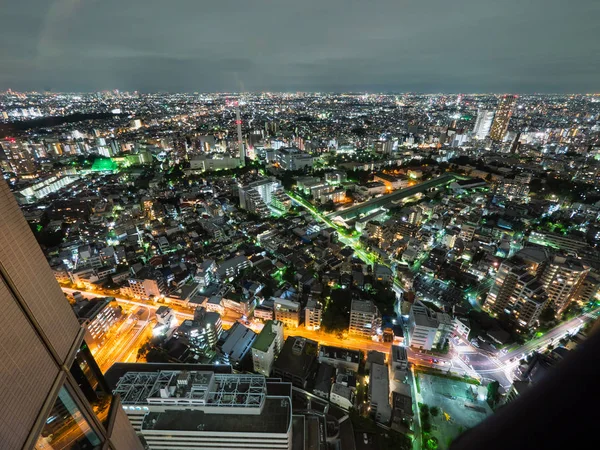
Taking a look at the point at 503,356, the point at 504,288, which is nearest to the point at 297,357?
the point at 503,356

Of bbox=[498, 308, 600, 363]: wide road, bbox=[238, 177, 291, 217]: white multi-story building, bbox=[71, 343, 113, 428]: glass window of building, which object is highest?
bbox=[71, 343, 113, 428]: glass window of building

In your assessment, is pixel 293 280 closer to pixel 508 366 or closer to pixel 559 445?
pixel 508 366

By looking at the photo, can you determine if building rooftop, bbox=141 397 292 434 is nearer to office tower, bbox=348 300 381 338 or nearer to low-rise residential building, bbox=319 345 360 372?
low-rise residential building, bbox=319 345 360 372

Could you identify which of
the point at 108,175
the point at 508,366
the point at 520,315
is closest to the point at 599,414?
the point at 508,366

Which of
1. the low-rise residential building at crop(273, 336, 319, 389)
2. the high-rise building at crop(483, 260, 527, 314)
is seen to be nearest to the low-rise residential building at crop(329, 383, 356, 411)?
the low-rise residential building at crop(273, 336, 319, 389)

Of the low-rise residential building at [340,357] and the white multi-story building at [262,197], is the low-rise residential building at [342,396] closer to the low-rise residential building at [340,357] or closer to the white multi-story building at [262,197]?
the low-rise residential building at [340,357]
